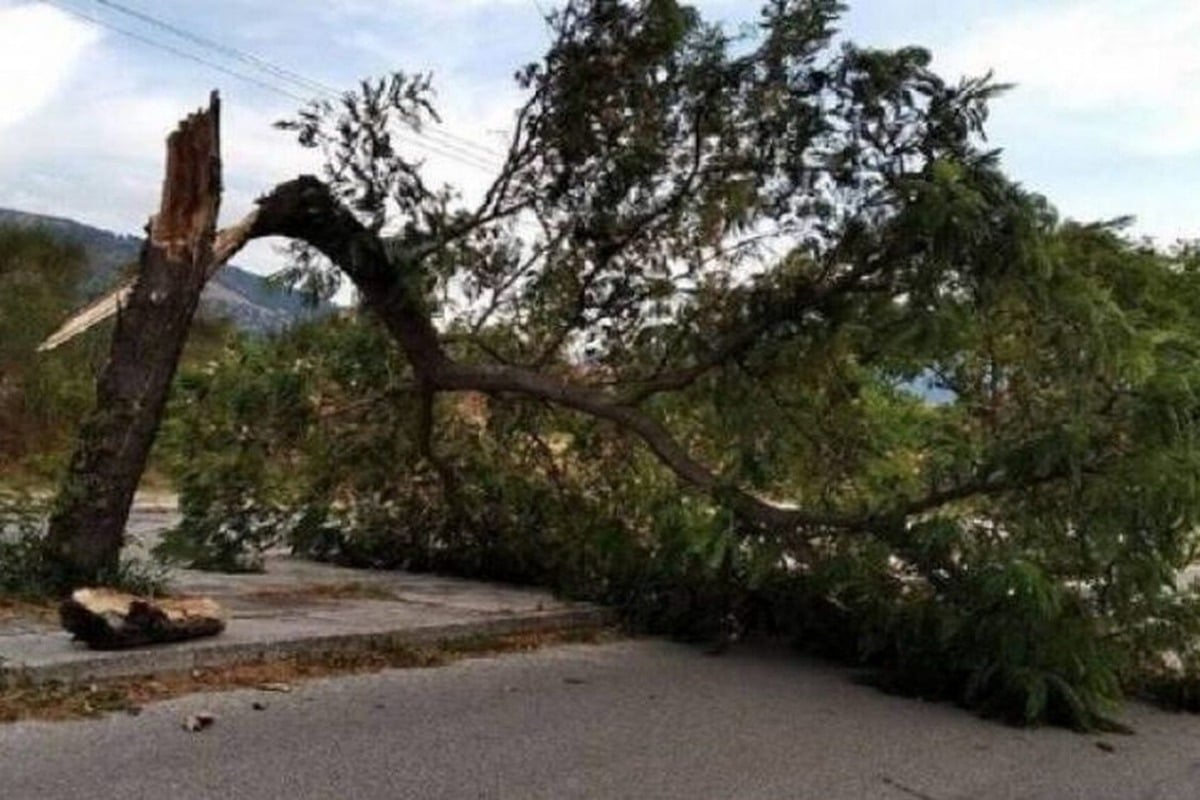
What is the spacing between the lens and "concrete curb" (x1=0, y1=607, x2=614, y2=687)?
20.8 feet

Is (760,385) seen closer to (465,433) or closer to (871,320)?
(871,320)

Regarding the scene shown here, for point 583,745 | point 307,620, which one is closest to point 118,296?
point 307,620

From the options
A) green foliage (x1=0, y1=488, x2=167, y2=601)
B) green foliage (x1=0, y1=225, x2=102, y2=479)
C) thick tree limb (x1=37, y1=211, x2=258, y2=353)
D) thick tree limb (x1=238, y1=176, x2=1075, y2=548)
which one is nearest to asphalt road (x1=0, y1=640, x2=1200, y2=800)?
thick tree limb (x1=238, y1=176, x2=1075, y2=548)

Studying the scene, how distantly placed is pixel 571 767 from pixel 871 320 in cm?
409

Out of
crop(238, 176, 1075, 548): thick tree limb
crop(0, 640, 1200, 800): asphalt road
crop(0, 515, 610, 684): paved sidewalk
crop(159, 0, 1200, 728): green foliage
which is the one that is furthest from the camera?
crop(238, 176, 1075, 548): thick tree limb

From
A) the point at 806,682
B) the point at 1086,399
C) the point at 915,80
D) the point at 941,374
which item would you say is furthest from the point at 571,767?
the point at 915,80

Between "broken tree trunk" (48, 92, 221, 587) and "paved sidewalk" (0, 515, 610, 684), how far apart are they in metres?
0.84

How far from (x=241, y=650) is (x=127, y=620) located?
0.63 meters

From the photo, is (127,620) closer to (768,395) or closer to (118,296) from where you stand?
(118,296)

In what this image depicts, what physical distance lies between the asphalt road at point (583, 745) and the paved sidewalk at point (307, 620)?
47 centimetres

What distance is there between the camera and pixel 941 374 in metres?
9.07

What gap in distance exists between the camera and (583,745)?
6266mm

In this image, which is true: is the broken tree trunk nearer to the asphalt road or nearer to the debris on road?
the asphalt road

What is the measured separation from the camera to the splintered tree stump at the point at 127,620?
669cm
